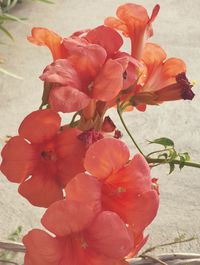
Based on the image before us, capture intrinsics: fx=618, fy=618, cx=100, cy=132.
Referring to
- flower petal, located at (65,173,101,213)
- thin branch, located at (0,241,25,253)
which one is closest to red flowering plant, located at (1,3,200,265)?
flower petal, located at (65,173,101,213)

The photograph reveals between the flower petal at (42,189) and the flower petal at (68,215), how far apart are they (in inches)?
1.1

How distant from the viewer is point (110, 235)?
0.37 metres

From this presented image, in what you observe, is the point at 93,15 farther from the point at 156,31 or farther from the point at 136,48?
the point at 136,48

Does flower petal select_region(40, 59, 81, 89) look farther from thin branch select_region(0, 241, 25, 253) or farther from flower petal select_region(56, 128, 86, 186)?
thin branch select_region(0, 241, 25, 253)

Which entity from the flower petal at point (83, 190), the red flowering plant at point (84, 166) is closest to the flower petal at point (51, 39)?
the red flowering plant at point (84, 166)

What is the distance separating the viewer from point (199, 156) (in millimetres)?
959

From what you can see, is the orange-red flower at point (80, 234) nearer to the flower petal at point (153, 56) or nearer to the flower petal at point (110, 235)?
the flower petal at point (110, 235)

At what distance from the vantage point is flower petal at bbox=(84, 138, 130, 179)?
37 centimetres

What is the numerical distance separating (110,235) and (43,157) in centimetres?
7

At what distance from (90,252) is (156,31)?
96cm

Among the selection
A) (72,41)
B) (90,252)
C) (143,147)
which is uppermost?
(72,41)

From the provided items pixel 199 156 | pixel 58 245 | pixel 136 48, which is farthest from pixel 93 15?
pixel 58 245

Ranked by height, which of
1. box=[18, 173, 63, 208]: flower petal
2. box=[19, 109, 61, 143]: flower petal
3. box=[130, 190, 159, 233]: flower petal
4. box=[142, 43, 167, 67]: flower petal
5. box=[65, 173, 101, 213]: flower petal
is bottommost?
box=[18, 173, 63, 208]: flower petal

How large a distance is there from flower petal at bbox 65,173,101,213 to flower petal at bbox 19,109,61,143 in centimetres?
5
